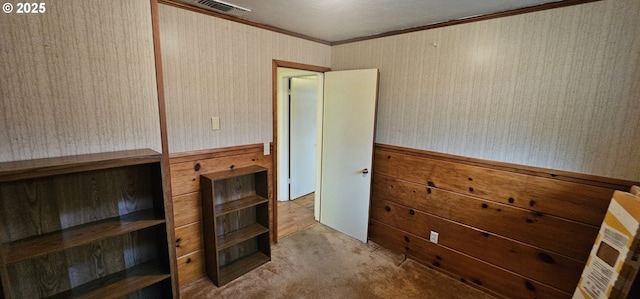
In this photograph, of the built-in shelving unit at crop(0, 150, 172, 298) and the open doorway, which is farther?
the open doorway

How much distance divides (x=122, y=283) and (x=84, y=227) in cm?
40

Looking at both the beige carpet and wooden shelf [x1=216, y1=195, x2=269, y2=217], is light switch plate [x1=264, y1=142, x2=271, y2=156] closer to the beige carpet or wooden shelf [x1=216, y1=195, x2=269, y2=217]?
wooden shelf [x1=216, y1=195, x2=269, y2=217]

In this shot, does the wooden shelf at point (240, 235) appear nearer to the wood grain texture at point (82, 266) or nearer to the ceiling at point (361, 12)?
the wood grain texture at point (82, 266)

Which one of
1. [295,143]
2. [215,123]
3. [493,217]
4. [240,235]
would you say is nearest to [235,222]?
[240,235]

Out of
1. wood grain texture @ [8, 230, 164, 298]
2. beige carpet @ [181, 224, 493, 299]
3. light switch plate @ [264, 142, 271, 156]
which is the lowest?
beige carpet @ [181, 224, 493, 299]

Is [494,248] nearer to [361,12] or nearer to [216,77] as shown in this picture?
[361,12]

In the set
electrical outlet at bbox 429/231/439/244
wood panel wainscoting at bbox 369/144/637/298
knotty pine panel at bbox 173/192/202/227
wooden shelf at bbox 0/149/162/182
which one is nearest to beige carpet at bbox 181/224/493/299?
wood panel wainscoting at bbox 369/144/637/298

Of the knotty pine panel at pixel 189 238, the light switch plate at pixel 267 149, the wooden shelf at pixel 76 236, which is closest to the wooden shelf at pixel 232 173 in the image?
the light switch plate at pixel 267 149

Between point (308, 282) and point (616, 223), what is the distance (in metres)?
2.08

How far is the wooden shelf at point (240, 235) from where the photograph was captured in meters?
2.28

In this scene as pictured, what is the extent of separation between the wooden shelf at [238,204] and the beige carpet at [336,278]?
63 centimetres

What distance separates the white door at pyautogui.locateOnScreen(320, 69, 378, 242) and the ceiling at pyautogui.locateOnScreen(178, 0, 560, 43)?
0.50 metres

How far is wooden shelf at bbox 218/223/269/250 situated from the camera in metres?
2.28

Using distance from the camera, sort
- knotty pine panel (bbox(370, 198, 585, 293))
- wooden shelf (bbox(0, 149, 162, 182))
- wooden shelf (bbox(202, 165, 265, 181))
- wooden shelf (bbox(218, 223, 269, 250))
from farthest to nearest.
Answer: wooden shelf (bbox(218, 223, 269, 250)), wooden shelf (bbox(202, 165, 265, 181)), knotty pine panel (bbox(370, 198, 585, 293)), wooden shelf (bbox(0, 149, 162, 182))
